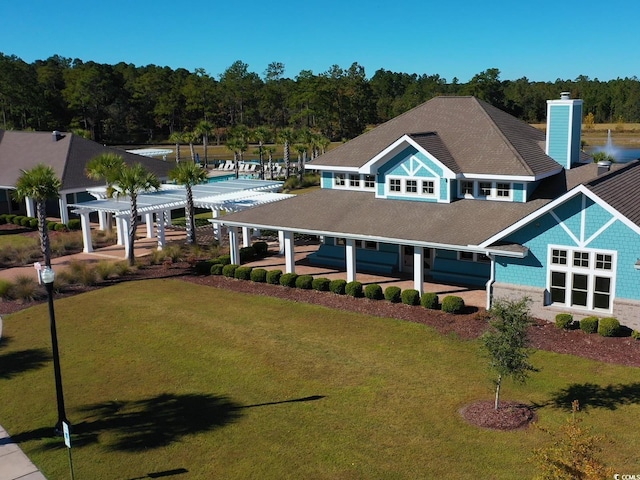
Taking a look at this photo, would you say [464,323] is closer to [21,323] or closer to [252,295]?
[252,295]

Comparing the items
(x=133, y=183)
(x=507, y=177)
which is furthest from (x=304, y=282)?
(x=133, y=183)

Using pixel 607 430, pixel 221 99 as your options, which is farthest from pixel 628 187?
pixel 221 99

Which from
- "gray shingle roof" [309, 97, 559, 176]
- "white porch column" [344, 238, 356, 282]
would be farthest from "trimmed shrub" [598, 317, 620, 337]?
"white porch column" [344, 238, 356, 282]

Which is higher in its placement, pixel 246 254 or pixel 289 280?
pixel 246 254

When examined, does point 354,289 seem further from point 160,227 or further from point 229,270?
point 160,227

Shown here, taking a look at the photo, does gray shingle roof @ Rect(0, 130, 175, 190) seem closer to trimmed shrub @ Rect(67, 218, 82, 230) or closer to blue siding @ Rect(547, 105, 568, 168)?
trimmed shrub @ Rect(67, 218, 82, 230)

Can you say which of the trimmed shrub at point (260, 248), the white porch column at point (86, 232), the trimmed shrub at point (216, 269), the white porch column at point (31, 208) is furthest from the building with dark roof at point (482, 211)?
the white porch column at point (31, 208)

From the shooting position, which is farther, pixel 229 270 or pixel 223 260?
pixel 223 260
